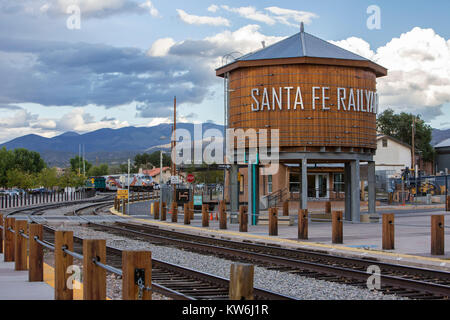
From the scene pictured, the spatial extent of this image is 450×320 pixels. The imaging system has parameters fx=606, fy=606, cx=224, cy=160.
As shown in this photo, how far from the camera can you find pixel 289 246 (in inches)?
723

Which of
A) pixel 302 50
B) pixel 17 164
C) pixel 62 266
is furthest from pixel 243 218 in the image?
pixel 17 164

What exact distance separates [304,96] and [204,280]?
16.2 metres

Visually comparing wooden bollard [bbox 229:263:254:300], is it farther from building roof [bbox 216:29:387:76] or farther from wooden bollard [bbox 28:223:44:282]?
building roof [bbox 216:29:387:76]

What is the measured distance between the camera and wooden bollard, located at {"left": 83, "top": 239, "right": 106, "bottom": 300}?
692 cm

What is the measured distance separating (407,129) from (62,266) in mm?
99063

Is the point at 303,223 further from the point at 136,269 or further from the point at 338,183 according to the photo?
the point at 338,183

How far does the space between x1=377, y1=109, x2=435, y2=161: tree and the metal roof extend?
7085cm

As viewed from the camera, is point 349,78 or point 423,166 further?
point 423,166

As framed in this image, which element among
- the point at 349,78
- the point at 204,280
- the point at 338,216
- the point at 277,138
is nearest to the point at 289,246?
the point at 338,216

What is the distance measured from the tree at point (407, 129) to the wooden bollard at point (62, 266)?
91787 millimetres

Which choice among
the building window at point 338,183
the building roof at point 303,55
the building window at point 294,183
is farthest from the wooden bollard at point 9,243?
the building window at point 338,183
